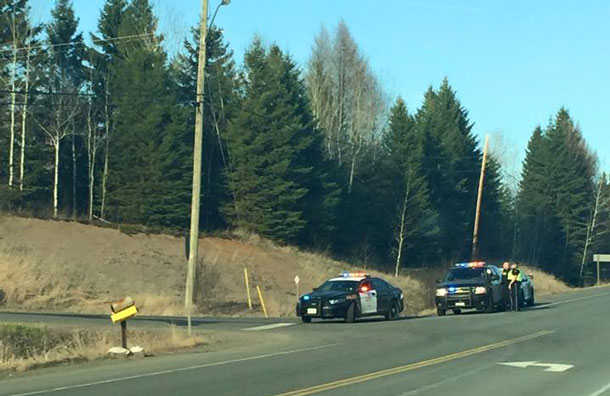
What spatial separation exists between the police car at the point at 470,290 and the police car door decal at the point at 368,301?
4533 millimetres

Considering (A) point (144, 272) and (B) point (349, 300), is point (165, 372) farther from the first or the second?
(A) point (144, 272)

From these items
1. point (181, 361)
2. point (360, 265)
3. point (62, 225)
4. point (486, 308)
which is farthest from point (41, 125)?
point (181, 361)

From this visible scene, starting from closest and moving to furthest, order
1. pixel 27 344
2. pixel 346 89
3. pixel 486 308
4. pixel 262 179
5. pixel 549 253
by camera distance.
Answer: pixel 27 344 → pixel 486 308 → pixel 262 179 → pixel 346 89 → pixel 549 253

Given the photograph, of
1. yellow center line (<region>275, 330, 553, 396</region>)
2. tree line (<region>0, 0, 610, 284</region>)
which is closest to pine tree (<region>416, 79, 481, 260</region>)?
tree line (<region>0, 0, 610, 284</region>)

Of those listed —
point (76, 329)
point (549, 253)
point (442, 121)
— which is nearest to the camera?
point (76, 329)

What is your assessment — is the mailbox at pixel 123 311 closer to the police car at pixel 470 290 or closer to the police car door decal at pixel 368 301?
the police car door decal at pixel 368 301

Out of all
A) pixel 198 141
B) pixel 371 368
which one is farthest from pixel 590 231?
pixel 371 368

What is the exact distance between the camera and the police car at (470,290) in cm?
3062

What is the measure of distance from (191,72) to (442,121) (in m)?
27.7

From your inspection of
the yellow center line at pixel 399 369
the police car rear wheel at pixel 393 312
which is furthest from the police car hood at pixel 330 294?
the yellow center line at pixel 399 369

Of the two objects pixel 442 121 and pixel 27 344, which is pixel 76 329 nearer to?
pixel 27 344

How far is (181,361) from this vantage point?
53.2ft

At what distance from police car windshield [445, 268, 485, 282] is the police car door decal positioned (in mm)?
5288

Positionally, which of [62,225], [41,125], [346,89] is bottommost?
[62,225]
